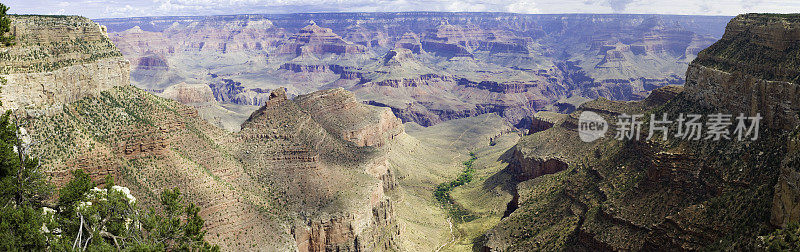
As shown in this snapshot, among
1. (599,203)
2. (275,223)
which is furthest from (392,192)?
(599,203)

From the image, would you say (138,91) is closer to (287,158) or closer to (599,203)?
(287,158)

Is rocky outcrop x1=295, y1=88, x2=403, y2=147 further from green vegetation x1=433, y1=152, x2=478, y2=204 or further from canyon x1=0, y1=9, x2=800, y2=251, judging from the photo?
green vegetation x1=433, y1=152, x2=478, y2=204

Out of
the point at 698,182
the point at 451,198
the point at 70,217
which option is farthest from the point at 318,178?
the point at 698,182

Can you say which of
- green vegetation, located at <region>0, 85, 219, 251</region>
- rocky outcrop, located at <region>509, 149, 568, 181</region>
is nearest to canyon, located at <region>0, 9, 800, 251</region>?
green vegetation, located at <region>0, 85, 219, 251</region>

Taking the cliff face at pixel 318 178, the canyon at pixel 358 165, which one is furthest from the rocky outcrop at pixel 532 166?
the cliff face at pixel 318 178

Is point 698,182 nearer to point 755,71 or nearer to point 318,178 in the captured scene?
point 755,71

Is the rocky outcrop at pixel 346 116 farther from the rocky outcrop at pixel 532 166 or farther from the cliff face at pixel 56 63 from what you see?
the cliff face at pixel 56 63
